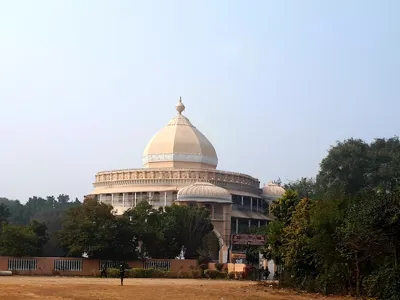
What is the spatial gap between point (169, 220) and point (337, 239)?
84.0ft

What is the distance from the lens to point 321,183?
67625mm

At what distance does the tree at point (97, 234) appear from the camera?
4762cm

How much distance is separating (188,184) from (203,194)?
5.71m

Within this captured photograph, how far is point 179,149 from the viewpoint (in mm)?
75500

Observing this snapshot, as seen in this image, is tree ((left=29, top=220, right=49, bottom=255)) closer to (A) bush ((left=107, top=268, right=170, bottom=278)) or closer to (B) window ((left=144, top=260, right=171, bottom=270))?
(A) bush ((left=107, top=268, right=170, bottom=278))

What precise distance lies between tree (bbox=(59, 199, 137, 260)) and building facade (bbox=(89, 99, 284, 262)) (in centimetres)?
1513

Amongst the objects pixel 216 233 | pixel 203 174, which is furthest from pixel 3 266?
pixel 203 174

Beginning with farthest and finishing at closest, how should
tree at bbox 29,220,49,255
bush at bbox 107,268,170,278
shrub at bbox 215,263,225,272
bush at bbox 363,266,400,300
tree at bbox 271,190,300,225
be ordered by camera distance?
shrub at bbox 215,263,225,272
tree at bbox 29,220,49,255
bush at bbox 107,268,170,278
tree at bbox 271,190,300,225
bush at bbox 363,266,400,300

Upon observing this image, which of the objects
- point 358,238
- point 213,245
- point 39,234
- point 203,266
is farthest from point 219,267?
point 358,238

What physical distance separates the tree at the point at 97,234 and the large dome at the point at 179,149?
84.3ft

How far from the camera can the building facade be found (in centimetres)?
6619

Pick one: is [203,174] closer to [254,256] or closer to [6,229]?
[254,256]

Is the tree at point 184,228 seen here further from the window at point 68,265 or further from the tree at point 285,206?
the tree at point 285,206

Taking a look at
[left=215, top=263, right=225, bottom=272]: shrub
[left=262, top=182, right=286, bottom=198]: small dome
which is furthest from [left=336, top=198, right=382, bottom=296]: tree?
[left=262, top=182, right=286, bottom=198]: small dome
